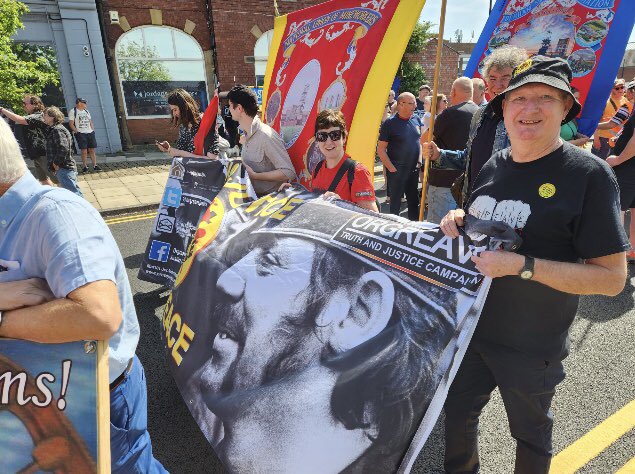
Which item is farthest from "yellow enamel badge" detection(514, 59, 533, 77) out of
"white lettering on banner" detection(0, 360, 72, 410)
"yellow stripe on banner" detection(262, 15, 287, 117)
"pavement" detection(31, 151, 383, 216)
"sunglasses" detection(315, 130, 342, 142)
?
"pavement" detection(31, 151, 383, 216)

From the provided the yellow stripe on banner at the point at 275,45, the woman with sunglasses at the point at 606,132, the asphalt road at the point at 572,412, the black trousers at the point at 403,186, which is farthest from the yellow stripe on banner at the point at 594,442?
the woman with sunglasses at the point at 606,132

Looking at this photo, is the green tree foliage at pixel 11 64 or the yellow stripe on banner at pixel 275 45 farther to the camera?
the green tree foliage at pixel 11 64

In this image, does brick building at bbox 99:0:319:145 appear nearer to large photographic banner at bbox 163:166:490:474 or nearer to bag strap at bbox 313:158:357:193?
bag strap at bbox 313:158:357:193

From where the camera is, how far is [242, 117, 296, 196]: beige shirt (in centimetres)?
341

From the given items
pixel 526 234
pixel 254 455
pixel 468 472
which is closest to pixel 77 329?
pixel 254 455

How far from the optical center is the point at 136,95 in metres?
14.4

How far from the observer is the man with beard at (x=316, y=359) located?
1.45 m

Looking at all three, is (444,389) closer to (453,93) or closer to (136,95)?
(453,93)

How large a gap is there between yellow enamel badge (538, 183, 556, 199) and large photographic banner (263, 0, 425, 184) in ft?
4.99

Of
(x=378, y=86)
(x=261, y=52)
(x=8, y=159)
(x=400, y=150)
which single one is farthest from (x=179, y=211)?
(x=261, y=52)

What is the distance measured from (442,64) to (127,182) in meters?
17.3

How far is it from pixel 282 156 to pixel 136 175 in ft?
28.0

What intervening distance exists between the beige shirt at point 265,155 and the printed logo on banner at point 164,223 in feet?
3.73

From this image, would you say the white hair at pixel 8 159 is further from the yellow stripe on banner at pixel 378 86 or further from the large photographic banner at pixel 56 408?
the yellow stripe on banner at pixel 378 86
